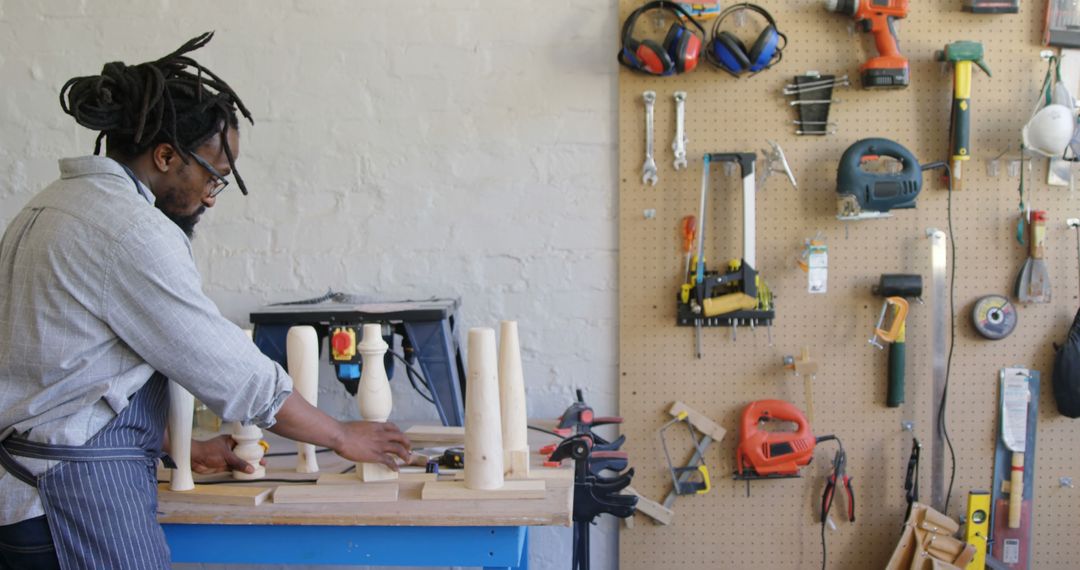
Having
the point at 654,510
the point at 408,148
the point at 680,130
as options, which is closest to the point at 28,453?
the point at 408,148

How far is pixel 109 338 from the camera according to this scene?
1.31m

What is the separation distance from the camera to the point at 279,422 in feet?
4.91

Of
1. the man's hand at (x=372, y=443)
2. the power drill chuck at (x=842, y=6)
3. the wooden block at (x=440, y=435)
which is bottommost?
the wooden block at (x=440, y=435)

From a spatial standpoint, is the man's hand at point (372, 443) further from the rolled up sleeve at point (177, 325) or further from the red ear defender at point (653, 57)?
the red ear defender at point (653, 57)

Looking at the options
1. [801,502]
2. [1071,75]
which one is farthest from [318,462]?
[1071,75]

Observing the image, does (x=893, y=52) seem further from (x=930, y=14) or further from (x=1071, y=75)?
(x=1071, y=75)

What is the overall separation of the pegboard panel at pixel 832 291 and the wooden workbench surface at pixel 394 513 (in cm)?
86

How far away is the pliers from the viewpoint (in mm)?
2355

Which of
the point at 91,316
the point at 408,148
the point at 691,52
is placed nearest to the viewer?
the point at 91,316

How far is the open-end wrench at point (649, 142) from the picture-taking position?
2299mm

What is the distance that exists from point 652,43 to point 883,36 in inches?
23.3

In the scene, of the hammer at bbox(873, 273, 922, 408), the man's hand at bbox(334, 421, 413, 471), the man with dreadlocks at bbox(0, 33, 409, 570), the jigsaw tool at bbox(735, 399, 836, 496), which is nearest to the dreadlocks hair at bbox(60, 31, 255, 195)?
the man with dreadlocks at bbox(0, 33, 409, 570)

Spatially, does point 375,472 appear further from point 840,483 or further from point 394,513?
point 840,483

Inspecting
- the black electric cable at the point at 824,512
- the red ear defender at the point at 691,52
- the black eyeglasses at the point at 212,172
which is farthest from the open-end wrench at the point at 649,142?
the black eyeglasses at the point at 212,172
